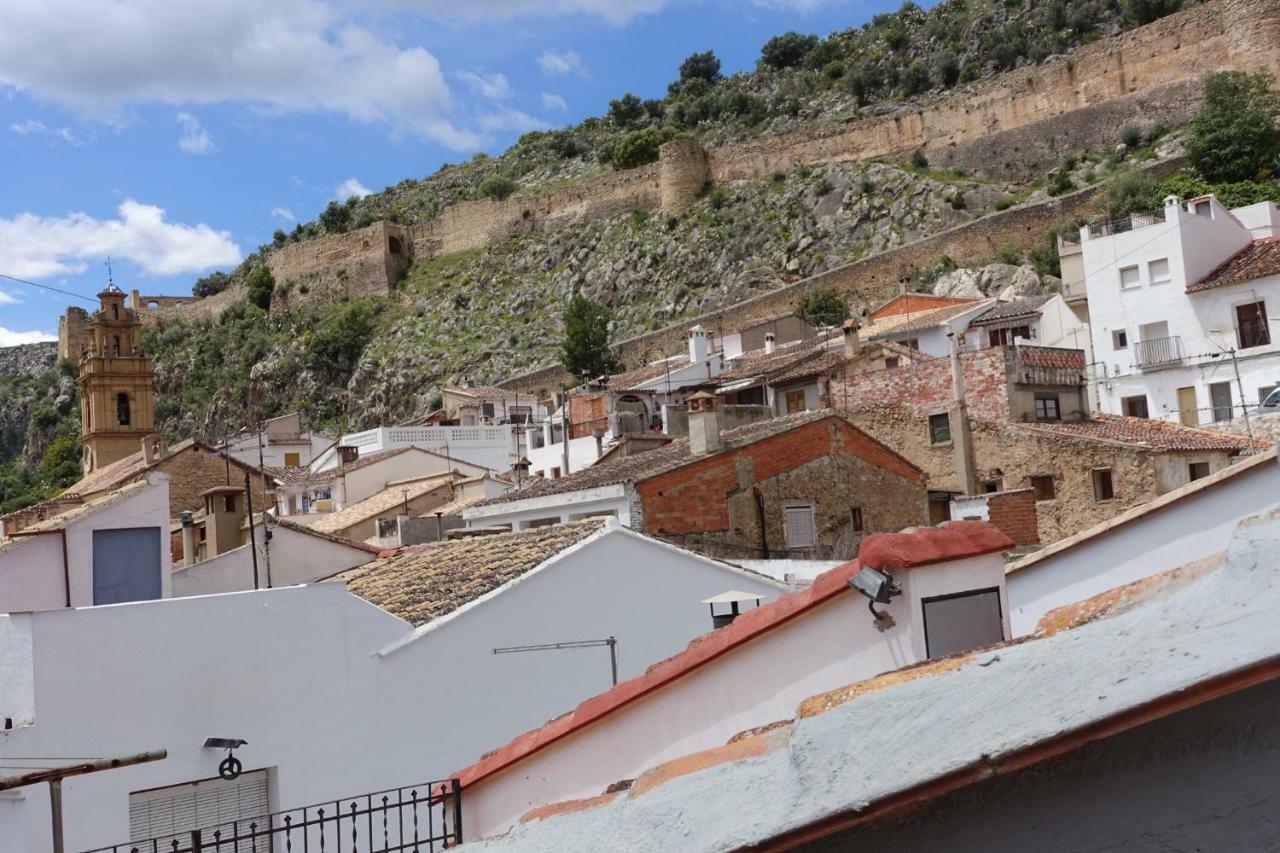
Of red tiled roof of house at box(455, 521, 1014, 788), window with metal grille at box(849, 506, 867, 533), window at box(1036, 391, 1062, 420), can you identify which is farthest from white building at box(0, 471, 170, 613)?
window at box(1036, 391, 1062, 420)

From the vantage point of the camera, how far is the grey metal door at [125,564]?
11555mm

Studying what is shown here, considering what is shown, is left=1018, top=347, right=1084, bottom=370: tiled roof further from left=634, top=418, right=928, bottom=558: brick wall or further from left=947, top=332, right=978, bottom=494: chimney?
left=634, top=418, right=928, bottom=558: brick wall

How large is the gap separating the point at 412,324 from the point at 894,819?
82872 millimetres

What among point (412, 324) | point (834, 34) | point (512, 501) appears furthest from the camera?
point (834, 34)

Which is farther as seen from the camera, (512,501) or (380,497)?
(380,497)

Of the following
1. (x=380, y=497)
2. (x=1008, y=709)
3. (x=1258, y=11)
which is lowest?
(x=1008, y=709)

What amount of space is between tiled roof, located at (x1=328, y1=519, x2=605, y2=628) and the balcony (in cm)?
2337

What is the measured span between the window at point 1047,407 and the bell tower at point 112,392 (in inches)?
1657

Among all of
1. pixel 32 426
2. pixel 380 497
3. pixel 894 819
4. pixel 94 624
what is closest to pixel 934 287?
pixel 380 497

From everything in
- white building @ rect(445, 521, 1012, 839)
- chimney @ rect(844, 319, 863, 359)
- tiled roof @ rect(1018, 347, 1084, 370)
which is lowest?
white building @ rect(445, 521, 1012, 839)

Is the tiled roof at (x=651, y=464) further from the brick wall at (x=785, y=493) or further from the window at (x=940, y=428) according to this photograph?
the window at (x=940, y=428)

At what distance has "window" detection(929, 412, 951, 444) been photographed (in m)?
24.1

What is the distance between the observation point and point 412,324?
3280 inches

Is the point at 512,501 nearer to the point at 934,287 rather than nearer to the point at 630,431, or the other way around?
the point at 630,431
